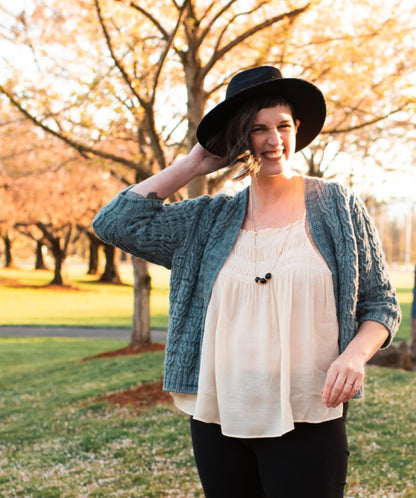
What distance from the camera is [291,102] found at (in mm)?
2359

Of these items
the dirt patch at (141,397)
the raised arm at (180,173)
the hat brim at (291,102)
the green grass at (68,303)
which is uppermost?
the hat brim at (291,102)

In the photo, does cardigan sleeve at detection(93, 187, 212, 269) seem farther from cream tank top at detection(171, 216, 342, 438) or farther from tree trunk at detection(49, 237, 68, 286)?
tree trunk at detection(49, 237, 68, 286)

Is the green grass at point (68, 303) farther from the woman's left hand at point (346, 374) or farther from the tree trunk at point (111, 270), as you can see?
the woman's left hand at point (346, 374)

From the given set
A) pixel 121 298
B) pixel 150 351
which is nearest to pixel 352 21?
pixel 150 351

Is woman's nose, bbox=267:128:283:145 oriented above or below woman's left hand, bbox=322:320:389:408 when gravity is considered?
above

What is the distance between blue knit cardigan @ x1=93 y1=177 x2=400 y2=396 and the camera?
2.13 m

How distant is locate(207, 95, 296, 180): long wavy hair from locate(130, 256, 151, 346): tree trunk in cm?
1072

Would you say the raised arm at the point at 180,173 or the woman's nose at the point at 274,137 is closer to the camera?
the woman's nose at the point at 274,137

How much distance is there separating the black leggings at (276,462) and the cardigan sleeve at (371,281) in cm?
36

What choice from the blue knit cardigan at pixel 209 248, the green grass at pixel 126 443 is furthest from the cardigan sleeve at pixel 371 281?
the green grass at pixel 126 443


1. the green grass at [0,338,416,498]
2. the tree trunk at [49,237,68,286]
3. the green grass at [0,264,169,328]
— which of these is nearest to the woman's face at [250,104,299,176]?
the green grass at [0,338,416,498]

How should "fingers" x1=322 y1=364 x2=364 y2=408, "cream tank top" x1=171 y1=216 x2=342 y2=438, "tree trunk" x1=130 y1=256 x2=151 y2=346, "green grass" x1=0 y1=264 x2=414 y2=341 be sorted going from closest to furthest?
"fingers" x1=322 y1=364 x2=364 y2=408
"cream tank top" x1=171 y1=216 x2=342 y2=438
"tree trunk" x1=130 y1=256 x2=151 y2=346
"green grass" x1=0 y1=264 x2=414 y2=341

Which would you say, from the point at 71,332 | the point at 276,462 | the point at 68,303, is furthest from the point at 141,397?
the point at 68,303

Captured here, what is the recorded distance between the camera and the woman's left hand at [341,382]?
1971 mm
